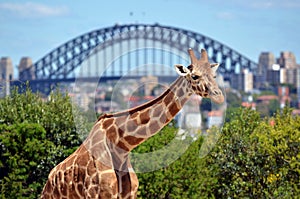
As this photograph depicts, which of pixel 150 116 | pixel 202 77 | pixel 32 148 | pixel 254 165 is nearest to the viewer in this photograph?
pixel 202 77

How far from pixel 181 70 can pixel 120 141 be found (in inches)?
63.2

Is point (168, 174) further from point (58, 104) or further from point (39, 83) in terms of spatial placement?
point (39, 83)

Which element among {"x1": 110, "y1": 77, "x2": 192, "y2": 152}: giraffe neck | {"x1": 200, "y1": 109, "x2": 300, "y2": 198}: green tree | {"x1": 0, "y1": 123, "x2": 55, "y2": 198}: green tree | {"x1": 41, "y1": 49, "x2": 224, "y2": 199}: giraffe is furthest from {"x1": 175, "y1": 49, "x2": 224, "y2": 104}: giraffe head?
{"x1": 200, "y1": 109, "x2": 300, "y2": 198}: green tree

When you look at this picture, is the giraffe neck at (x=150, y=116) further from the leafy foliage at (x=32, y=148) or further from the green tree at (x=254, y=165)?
the green tree at (x=254, y=165)

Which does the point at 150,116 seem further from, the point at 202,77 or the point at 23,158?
the point at 23,158

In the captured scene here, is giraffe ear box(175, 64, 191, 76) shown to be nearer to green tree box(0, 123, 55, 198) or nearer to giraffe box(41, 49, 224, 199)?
giraffe box(41, 49, 224, 199)

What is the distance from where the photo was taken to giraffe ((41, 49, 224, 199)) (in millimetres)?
13719

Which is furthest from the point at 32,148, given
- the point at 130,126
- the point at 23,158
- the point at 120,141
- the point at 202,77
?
the point at 202,77

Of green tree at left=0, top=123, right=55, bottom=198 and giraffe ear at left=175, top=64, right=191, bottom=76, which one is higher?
giraffe ear at left=175, top=64, right=191, bottom=76


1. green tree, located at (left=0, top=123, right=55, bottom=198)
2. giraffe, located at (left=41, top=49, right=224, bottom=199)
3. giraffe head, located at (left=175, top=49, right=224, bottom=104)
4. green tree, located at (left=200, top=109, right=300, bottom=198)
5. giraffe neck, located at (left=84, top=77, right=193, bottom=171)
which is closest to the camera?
giraffe head, located at (left=175, top=49, right=224, bottom=104)

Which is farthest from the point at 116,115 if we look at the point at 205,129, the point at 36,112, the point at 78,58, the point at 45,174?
the point at 78,58

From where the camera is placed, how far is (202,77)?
1341 cm

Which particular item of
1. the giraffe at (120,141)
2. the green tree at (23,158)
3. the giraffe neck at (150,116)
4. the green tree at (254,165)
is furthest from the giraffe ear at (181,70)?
the green tree at (254,165)

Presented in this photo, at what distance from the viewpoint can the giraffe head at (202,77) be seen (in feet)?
43.5
